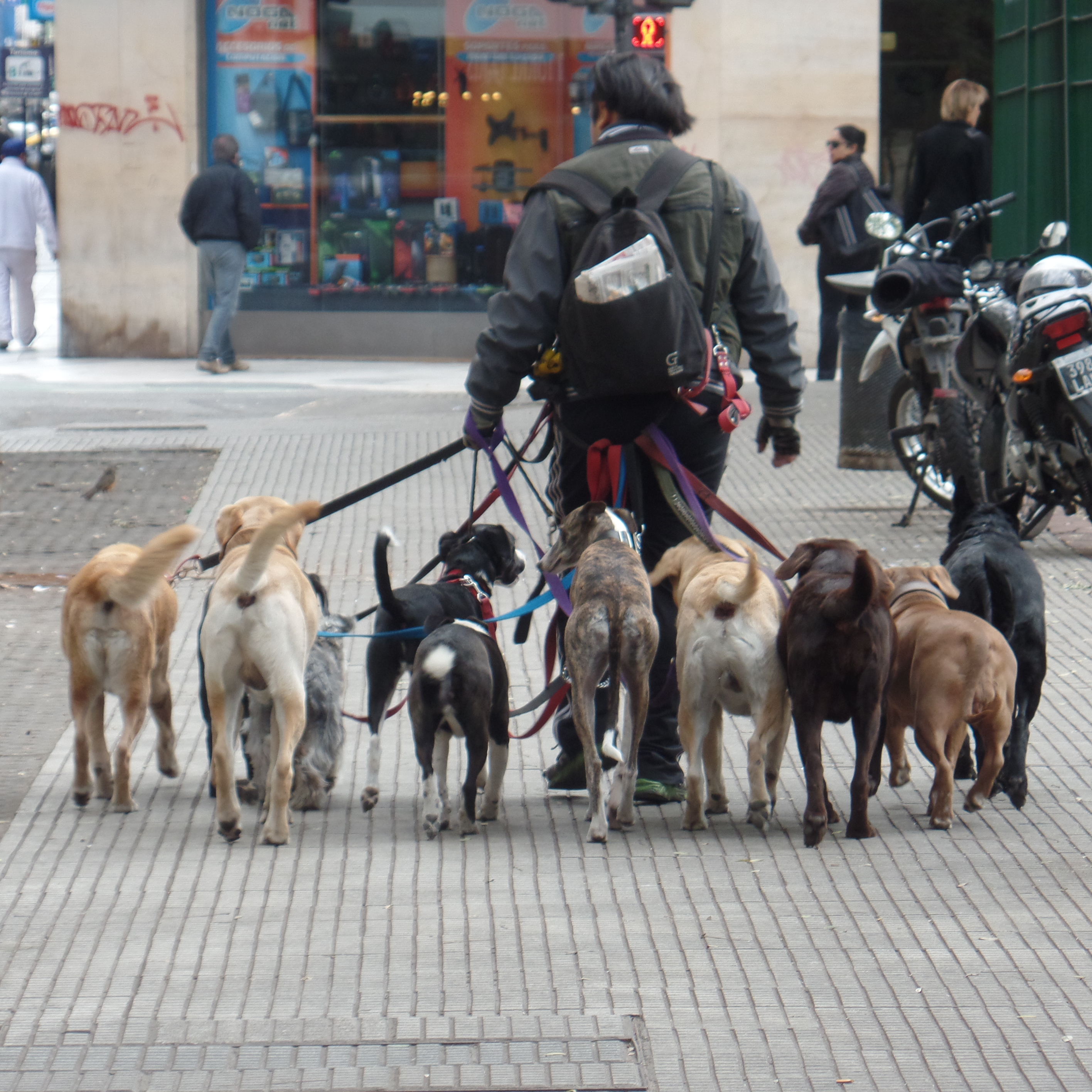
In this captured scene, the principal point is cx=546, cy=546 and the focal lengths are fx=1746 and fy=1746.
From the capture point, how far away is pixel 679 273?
4922mm

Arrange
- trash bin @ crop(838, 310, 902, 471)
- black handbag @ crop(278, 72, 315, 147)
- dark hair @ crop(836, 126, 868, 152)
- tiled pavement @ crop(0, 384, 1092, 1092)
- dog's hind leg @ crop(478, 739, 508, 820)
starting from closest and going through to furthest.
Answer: tiled pavement @ crop(0, 384, 1092, 1092)
dog's hind leg @ crop(478, 739, 508, 820)
trash bin @ crop(838, 310, 902, 471)
dark hair @ crop(836, 126, 868, 152)
black handbag @ crop(278, 72, 315, 147)

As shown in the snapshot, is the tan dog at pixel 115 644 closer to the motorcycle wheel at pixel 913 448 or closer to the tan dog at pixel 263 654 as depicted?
the tan dog at pixel 263 654

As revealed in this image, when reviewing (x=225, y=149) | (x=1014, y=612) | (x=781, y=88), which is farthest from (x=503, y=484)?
(x=781, y=88)

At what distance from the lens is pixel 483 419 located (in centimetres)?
523

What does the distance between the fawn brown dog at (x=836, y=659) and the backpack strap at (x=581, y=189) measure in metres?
1.19

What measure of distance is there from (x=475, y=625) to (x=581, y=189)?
4.25ft

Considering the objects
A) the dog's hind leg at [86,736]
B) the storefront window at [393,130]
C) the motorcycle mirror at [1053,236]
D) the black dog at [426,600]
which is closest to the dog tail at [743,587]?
the black dog at [426,600]

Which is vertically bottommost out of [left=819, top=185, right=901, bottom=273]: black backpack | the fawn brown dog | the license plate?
the fawn brown dog

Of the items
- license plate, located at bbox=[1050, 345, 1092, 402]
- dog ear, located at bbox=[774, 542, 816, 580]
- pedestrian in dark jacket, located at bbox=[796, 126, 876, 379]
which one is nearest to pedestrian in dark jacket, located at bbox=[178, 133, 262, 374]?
Result: pedestrian in dark jacket, located at bbox=[796, 126, 876, 379]

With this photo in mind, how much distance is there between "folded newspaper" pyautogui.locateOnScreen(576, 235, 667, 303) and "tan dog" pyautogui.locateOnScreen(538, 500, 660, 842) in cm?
73

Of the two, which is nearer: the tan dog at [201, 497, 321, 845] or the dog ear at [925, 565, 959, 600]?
the tan dog at [201, 497, 321, 845]

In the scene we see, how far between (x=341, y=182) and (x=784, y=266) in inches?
196

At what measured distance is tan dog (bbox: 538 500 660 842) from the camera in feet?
15.8

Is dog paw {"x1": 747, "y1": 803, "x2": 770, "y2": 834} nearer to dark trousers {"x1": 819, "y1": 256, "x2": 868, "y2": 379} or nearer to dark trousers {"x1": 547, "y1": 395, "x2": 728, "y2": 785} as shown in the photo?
dark trousers {"x1": 547, "y1": 395, "x2": 728, "y2": 785}
